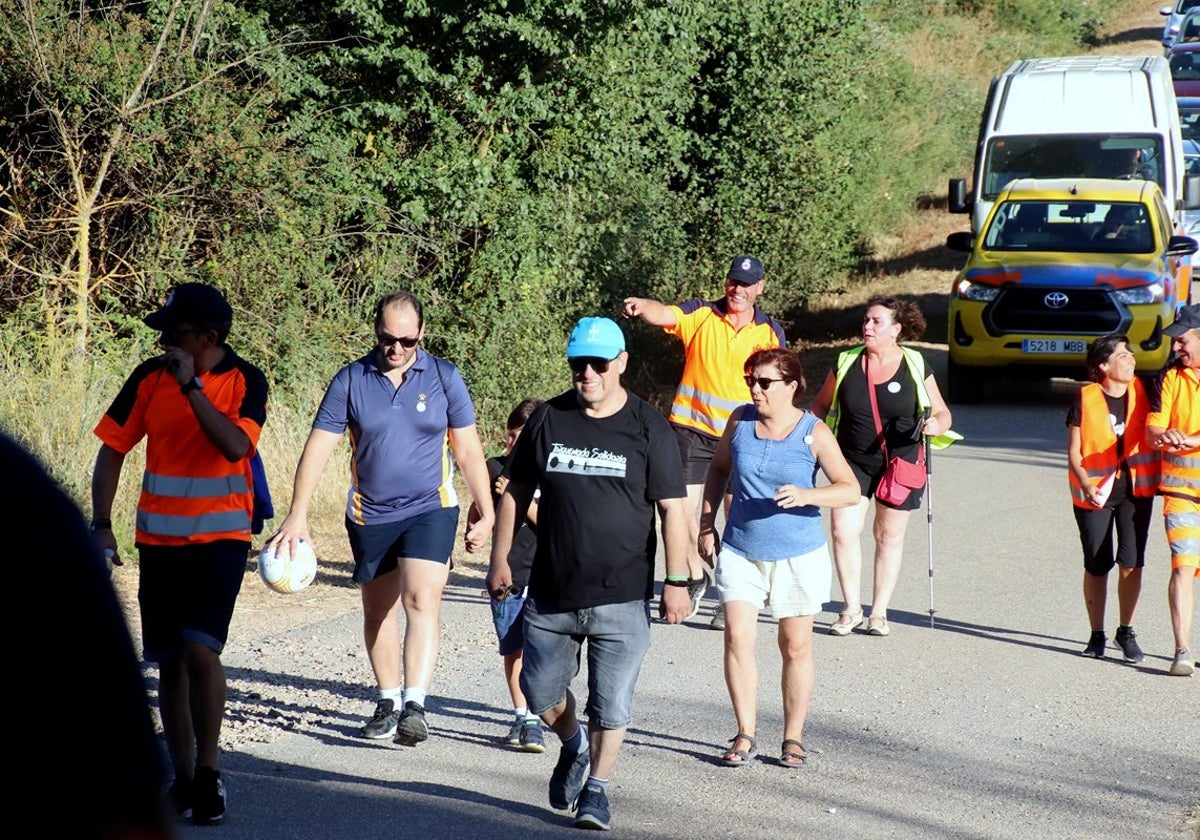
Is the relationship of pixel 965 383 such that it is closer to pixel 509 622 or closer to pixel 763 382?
pixel 763 382

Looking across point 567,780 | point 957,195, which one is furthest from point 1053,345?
point 567,780

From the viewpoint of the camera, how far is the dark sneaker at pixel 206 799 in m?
5.45

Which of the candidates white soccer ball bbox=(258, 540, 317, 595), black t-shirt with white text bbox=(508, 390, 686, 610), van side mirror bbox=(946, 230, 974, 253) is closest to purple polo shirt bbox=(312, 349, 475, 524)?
white soccer ball bbox=(258, 540, 317, 595)

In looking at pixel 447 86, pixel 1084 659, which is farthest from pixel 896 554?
pixel 447 86

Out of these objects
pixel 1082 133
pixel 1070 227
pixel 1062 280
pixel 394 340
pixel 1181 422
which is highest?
pixel 1082 133

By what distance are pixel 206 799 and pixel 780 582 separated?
2428 mm

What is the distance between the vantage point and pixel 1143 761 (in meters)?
6.59

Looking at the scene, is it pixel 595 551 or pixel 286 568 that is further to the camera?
pixel 286 568

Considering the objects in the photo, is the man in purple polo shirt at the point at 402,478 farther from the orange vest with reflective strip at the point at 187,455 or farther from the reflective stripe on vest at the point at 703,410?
the reflective stripe on vest at the point at 703,410

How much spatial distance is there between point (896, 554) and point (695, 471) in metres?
1.23

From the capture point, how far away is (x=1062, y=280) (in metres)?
16.7

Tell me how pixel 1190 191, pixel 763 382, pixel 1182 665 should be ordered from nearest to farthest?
1. pixel 763 382
2. pixel 1182 665
3. pixel 1190 191

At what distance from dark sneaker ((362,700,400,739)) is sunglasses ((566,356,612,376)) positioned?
6.18 ft

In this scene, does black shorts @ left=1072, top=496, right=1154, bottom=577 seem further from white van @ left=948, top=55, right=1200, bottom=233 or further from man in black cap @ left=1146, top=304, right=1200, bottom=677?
white van @ left=948, top=55, right=1200, bottom=233
